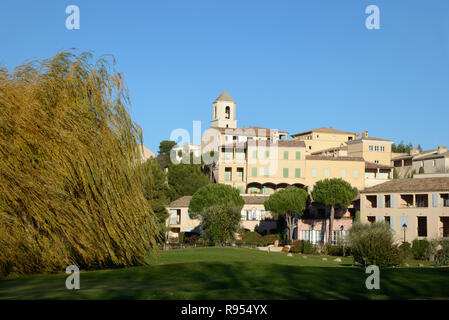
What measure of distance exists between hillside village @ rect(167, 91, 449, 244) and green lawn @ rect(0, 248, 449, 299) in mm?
33926

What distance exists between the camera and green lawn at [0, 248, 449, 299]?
15.3 meters

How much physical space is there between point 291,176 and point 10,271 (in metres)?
68.5

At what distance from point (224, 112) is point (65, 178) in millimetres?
112323

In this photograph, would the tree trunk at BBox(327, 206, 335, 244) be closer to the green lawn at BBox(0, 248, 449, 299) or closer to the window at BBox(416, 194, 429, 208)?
the window at BBox(416, 194, 429, 208)

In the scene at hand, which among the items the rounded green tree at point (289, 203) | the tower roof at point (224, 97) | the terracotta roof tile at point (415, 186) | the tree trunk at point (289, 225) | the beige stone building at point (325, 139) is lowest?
the tree trunk at point (289, 225)

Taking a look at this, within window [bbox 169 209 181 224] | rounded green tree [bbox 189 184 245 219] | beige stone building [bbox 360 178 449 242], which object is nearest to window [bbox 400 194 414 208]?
beige stone building [bbox 360 178 449 242]

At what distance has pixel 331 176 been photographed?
3460 inches

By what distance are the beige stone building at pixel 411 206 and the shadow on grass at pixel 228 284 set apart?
35.3m

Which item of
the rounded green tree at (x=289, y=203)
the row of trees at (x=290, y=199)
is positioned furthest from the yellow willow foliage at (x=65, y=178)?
the rounded green tree at (x=289, y=203)

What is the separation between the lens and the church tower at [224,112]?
13225cm

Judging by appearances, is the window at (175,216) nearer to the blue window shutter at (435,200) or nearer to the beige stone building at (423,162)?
the blue window shutter at (435,200)
